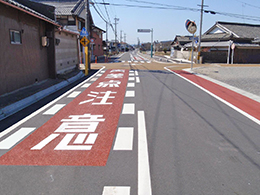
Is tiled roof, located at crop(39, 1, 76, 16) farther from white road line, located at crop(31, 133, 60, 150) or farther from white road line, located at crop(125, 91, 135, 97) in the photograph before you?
white road line, located at crop(31, 133, 60, 150)

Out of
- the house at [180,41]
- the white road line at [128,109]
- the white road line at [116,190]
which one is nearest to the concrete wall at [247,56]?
the house at [180,41]

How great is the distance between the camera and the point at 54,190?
11.4ft

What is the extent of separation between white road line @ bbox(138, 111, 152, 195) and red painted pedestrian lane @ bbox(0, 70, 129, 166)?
675mm

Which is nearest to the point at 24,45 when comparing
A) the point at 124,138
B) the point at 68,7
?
the point at 124,138

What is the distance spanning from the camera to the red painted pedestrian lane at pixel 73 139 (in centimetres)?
445

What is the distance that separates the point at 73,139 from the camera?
5.36 meters

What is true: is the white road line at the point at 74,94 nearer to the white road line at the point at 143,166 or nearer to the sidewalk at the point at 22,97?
Result: the sidewalk at the point at 22,97

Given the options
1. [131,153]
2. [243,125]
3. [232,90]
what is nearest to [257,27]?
[232,90]

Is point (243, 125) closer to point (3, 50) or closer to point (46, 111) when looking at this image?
point (46, 111)

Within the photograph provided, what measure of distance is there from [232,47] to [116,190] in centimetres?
3033

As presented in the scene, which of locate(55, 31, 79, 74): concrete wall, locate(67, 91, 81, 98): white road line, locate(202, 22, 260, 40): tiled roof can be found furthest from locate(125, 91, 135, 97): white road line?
locate(202, 22, 260, 40): tiled roof

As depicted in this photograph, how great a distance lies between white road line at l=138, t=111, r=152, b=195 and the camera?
3537 mm

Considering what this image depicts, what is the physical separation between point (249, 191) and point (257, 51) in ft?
112

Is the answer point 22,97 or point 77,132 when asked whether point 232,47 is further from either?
point 77,132
